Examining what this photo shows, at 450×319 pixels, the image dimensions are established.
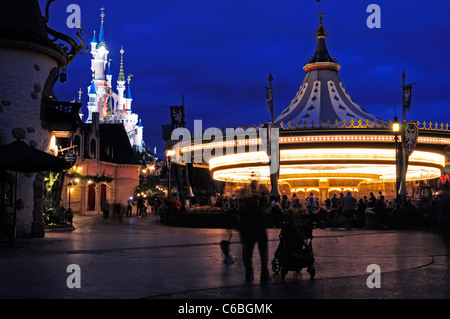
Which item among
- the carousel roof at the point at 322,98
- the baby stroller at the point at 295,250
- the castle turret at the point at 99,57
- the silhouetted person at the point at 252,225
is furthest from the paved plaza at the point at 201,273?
the castle turret at the point at 99,57

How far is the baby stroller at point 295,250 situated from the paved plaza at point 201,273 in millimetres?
253

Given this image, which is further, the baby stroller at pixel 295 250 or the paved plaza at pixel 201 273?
the baby stroller at pixel 295 250

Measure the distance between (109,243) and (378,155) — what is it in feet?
85.7

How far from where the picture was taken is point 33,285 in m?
8.80

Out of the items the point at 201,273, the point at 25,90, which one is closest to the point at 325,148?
the point at 25,90

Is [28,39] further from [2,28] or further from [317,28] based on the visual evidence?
[317,28]

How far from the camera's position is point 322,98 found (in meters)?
43.4

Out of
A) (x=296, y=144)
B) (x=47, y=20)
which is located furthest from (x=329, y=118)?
(x=47, y=20)

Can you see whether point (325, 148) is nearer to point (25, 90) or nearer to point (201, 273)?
point (25, 90)

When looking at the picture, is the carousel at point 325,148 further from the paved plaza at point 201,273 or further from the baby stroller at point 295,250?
the baby stroller at point 295,250

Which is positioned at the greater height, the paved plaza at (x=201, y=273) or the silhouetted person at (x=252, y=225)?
the silhouetted person at (x=252, y=225)

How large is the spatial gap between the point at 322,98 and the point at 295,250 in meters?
34.8

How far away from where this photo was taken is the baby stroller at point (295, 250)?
31.8 feet

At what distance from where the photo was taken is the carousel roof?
137 ft
